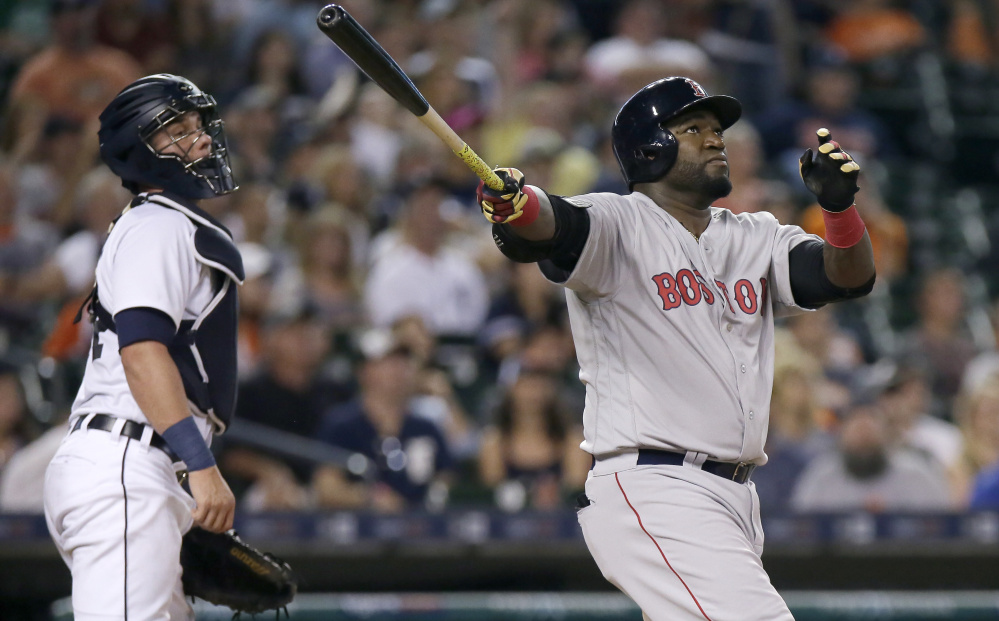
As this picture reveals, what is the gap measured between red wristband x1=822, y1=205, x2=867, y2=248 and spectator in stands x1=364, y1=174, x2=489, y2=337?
4037 mm

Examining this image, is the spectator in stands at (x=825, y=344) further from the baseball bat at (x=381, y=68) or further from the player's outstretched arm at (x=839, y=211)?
the baseball bat at (x=381, y=68)

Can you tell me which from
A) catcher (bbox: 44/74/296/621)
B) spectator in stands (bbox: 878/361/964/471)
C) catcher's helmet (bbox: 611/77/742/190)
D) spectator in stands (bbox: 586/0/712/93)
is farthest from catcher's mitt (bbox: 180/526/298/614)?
spectator in stands (bbox: 586/0/712/93)

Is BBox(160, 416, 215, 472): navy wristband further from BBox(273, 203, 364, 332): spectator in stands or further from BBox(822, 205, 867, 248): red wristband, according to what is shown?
BBox(273, 203, 364, 332): spectator in stands

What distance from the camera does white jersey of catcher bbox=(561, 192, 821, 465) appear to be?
3.07 meters

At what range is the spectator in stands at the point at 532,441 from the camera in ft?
19.3

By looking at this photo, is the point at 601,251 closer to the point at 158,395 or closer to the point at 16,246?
the point at 158,395

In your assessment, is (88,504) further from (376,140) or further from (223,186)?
(376,140)

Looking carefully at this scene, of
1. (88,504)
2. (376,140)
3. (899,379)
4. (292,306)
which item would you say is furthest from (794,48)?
(88,504)

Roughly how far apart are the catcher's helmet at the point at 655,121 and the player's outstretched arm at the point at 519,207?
0.41 metres

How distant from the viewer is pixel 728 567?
291cm

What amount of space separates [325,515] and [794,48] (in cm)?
656

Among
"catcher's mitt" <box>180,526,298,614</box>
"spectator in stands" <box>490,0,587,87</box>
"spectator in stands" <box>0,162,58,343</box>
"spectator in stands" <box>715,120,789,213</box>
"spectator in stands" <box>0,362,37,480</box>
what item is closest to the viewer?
"catcher's mitt" <box>180,526,298,614</box>

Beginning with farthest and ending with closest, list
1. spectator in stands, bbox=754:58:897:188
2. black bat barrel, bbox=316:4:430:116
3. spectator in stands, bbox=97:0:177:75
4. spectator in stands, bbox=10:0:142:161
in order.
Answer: spectator in stands, bbox=754:58:897:188
spectator in stands, bbox=97:0:177:75
spectator in stands, bbox=10:0:142:161
black bat barrel, bbox=316:4:430:116

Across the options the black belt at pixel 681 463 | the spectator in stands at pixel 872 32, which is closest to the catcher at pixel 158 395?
the black belt at pixel 681 463
